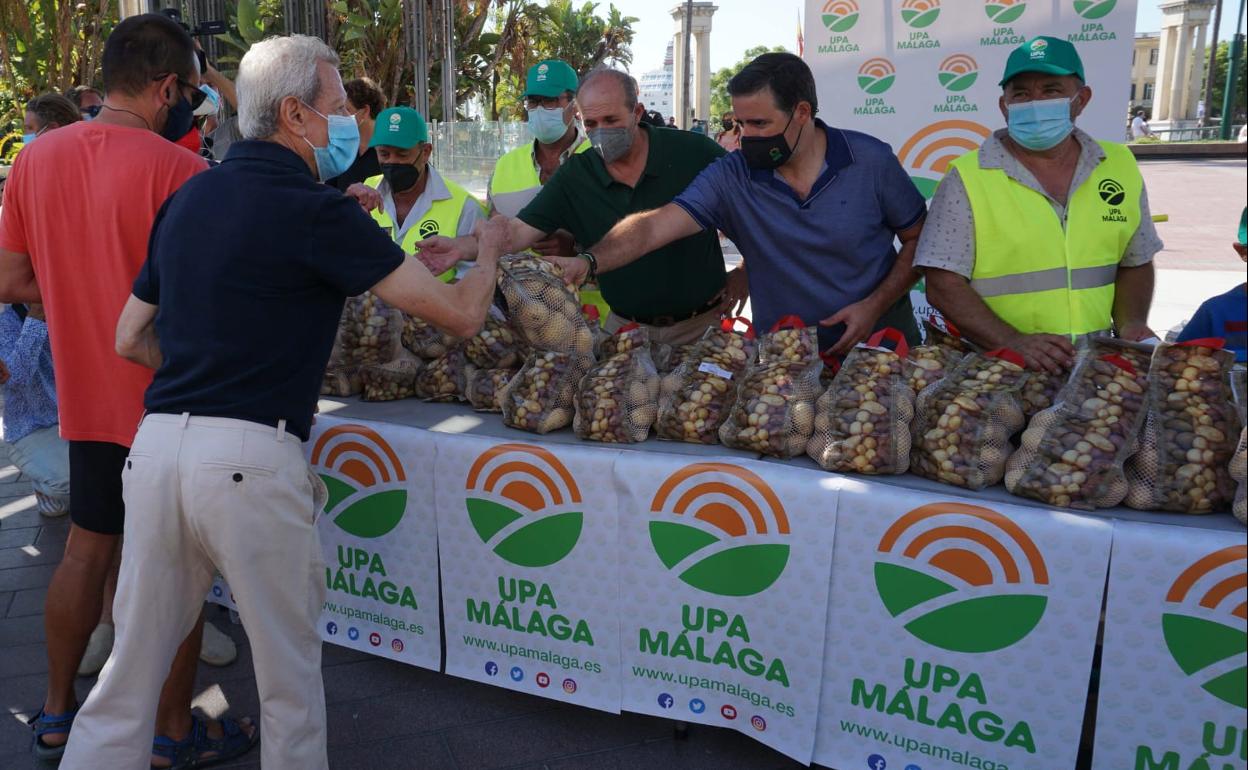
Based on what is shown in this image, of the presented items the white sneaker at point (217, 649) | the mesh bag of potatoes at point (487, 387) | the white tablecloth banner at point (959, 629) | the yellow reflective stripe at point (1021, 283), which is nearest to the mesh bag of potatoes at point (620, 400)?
the mesh bag of potatoes at point (487, 387)

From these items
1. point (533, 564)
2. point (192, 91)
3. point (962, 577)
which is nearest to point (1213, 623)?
point (962, 577)

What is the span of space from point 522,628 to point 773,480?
0.97 metres

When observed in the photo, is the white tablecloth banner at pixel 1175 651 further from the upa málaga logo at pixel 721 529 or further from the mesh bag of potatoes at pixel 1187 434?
the upa málaga logo at pixel 721 529

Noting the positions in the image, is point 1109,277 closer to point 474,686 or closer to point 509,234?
point 509,234

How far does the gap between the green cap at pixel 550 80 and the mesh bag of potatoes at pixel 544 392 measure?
6.19 ft

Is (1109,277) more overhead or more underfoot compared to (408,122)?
more underfoot

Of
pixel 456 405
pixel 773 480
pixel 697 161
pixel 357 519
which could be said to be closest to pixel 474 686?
pixel 357 519

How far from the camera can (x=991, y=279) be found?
2.88m

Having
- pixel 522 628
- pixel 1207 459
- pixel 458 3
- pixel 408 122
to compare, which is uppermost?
pixel 458 3

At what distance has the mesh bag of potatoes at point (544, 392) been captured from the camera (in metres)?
2.84

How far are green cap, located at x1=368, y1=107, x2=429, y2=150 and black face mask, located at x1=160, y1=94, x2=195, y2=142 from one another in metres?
0.84

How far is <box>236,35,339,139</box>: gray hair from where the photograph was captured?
2.22 meters

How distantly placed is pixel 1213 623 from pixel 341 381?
8.85 feet

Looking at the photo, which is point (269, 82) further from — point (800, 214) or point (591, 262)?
point (800, 214)
